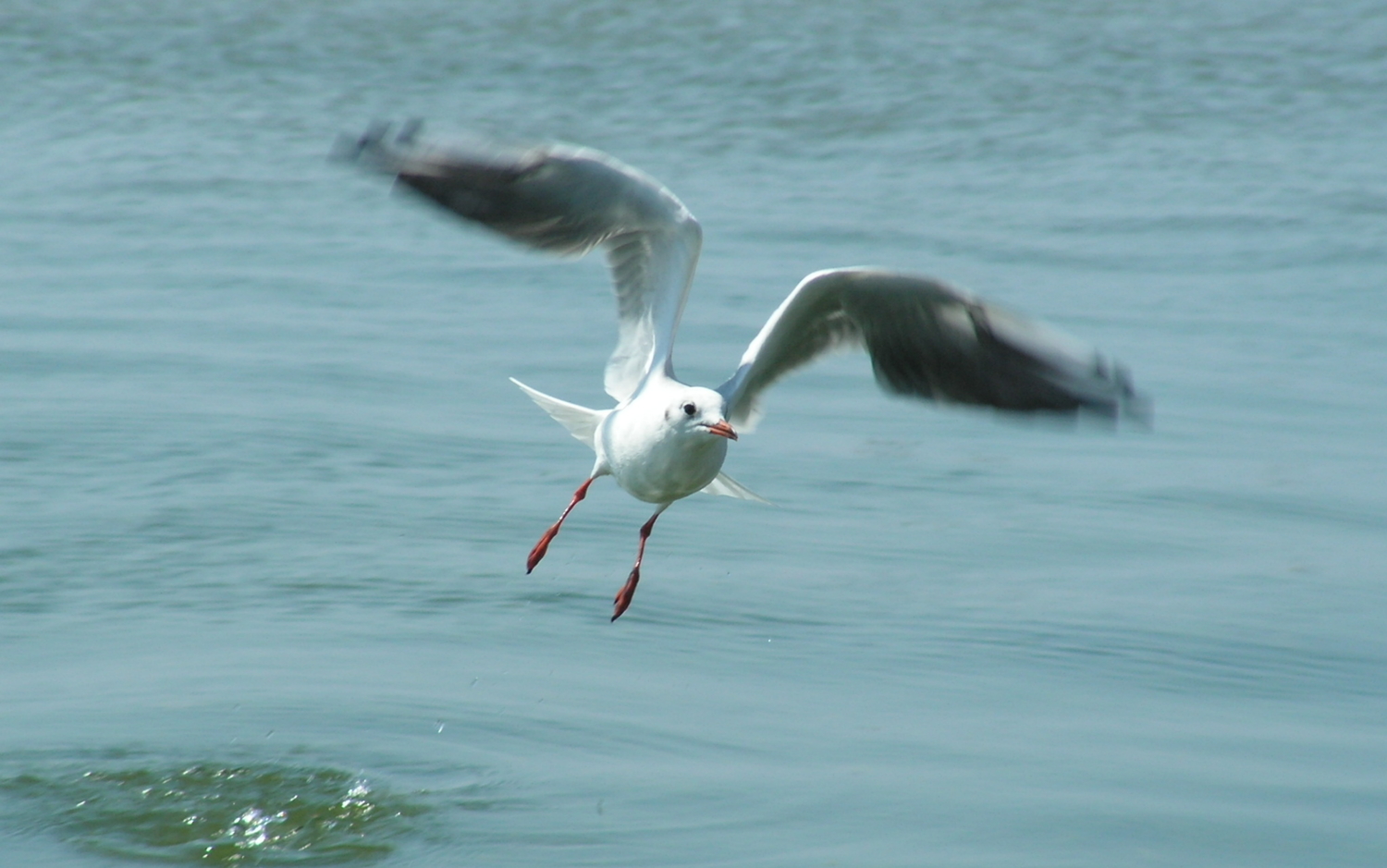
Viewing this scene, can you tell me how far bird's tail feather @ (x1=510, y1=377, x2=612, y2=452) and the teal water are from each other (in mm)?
1056

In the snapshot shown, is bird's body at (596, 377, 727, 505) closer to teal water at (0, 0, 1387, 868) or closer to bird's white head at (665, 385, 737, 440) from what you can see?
bird's white head at (665, 385, 737, 440)

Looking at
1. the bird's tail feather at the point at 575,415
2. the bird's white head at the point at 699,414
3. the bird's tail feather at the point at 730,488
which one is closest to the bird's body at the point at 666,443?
the bird's white head at the point at 699,414

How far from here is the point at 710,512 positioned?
1137cm

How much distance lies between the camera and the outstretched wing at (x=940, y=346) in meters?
7.43

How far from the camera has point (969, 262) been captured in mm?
16500

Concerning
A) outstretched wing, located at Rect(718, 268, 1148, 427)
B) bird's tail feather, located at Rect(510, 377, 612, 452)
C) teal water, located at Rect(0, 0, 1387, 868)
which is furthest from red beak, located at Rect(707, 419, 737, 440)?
teal water, located at Rect(0, 0, 1387, 868)

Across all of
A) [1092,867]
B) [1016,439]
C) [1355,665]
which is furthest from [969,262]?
[1092,867]

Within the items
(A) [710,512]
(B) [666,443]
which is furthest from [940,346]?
(A) [710,512]

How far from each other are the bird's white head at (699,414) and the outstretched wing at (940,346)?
222mm

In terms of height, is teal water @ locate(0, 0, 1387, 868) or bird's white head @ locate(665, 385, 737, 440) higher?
bird's white head @ locate(665, 385, 737, 440)

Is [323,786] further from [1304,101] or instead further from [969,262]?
[1304,101]

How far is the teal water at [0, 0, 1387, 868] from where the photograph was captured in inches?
307

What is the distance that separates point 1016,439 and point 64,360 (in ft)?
20.2

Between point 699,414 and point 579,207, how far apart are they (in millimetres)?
1094
